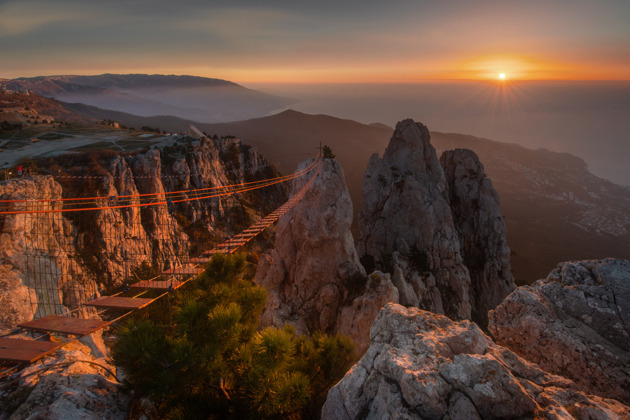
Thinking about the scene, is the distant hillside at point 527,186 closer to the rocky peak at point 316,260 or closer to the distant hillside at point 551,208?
the distant hillside at point 551,208

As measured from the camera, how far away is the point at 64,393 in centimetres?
477

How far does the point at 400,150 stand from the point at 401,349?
31.3 meters

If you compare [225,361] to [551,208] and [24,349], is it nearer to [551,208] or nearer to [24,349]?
[24,349]

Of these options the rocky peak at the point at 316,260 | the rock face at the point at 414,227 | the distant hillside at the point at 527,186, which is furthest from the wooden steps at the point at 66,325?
the distant hillside at the point at 527,186

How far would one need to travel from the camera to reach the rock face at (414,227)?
25.5 metres

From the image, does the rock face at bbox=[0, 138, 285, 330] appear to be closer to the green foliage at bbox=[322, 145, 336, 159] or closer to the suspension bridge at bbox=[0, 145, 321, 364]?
the suspension bridge at bbox=[0, 145, 321, 364]

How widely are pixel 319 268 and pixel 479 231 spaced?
71.6 ft

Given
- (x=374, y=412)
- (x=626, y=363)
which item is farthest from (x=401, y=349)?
(x=626, y=363)

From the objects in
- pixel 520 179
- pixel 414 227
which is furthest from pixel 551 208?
pixel 414 227

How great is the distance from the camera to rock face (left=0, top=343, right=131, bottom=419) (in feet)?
15.0

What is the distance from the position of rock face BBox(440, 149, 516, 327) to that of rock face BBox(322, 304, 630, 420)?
2846 cm

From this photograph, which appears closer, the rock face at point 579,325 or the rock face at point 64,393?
the rock face at point 64,393

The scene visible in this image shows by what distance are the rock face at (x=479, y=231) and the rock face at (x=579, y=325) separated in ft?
86.9

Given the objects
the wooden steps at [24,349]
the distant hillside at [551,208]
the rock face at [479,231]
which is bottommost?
the distant hillside at [551,208]
